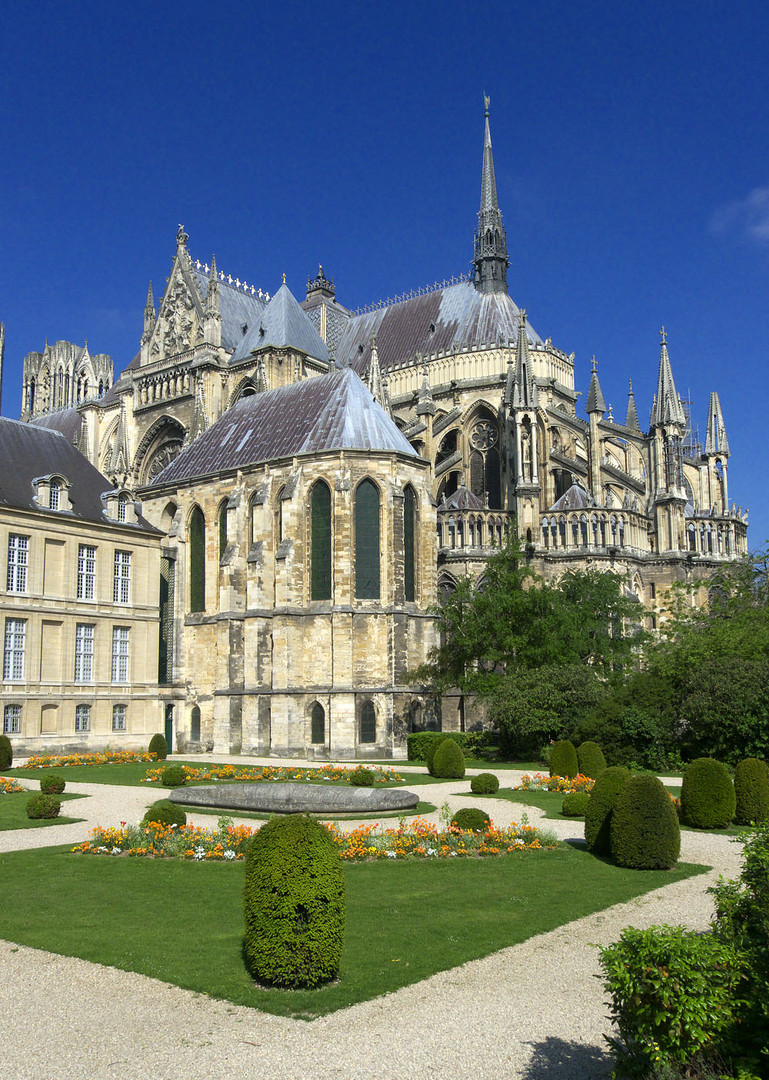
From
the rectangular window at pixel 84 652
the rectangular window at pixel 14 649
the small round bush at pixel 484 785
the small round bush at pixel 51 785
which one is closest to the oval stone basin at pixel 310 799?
the small round bush at pixel 484 785

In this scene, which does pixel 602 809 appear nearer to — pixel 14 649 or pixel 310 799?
pixel 310 799

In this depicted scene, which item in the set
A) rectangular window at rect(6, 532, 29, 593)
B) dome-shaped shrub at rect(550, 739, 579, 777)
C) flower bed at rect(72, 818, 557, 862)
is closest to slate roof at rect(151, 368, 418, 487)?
rectangular window at rect(6, 532, 29, 593)

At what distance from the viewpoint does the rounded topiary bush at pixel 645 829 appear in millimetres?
14852

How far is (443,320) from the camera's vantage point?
62.2m

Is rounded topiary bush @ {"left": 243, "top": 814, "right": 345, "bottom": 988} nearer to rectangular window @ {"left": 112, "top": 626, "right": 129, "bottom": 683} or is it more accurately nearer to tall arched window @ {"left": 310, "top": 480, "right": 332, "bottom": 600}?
tall arched window @ {"left": 310, "top": 480, "right": 332, "bottom": 600}

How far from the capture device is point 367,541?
41156 mm

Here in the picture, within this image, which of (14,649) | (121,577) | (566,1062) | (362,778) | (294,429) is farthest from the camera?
(294,429)

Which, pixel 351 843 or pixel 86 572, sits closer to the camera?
pixel 351 843

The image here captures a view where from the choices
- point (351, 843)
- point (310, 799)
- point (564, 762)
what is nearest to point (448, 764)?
point (564, 762)

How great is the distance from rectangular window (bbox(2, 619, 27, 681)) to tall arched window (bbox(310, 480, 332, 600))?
472 inches

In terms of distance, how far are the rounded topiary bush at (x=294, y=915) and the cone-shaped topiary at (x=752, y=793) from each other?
511 inches

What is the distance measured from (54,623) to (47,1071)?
32886 mm

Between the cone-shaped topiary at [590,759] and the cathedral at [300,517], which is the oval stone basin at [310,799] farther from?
the cathedral at [300,517]

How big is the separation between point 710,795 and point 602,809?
344 centimetres
